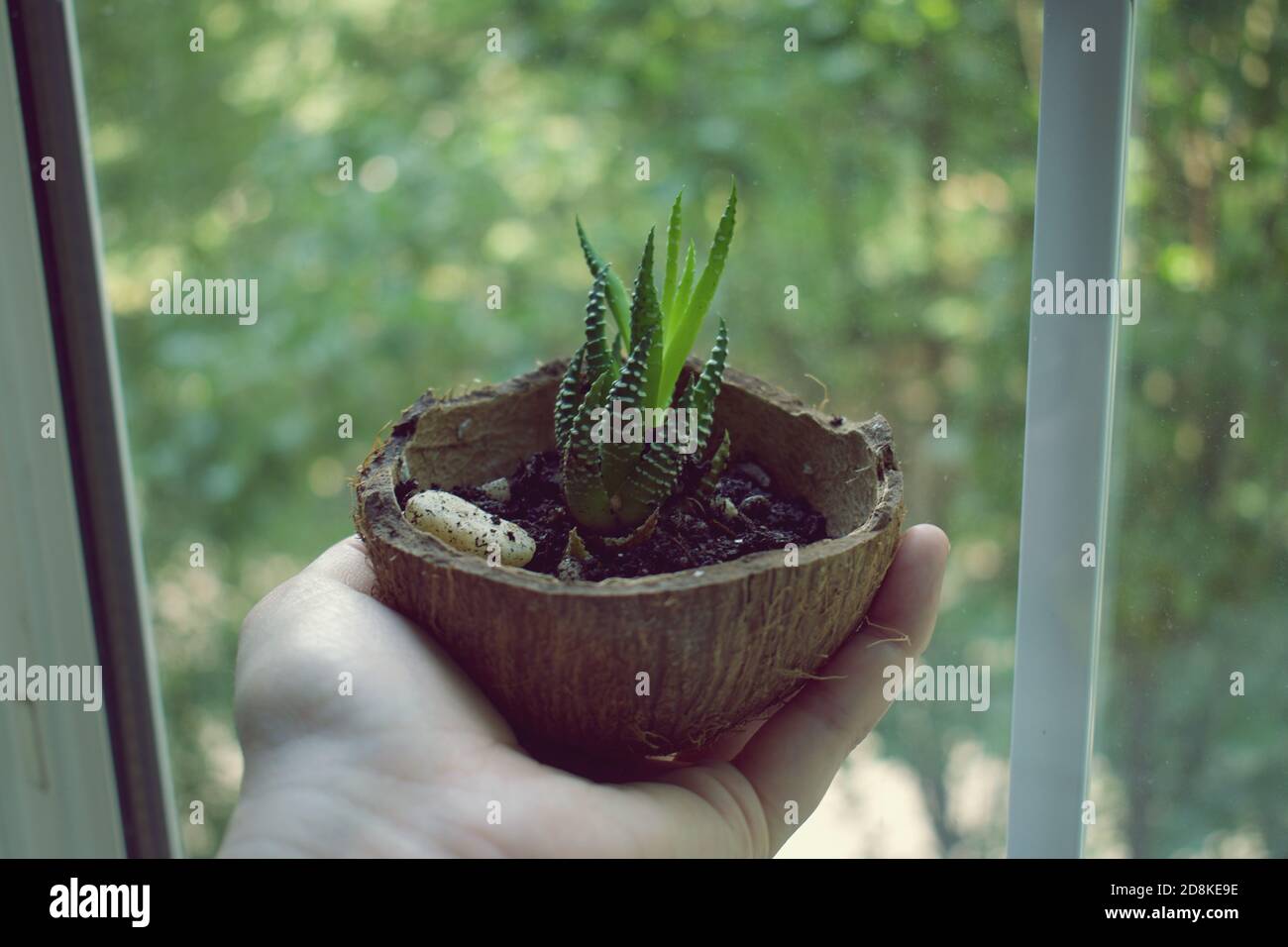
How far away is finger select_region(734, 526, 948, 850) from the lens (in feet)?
2.29

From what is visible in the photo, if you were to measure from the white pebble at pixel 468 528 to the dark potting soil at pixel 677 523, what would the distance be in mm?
20

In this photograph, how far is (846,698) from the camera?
2.33 ft

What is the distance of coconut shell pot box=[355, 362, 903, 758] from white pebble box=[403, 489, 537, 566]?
19mm

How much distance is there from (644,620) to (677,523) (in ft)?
0.46

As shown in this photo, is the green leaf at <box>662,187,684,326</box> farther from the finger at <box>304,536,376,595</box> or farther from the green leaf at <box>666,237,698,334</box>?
the finger at <box>304,536,376,595</box>

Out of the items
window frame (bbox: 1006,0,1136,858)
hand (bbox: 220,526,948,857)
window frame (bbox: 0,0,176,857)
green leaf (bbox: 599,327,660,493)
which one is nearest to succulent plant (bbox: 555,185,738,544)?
green leaf (bbox: 599,327,660,493)

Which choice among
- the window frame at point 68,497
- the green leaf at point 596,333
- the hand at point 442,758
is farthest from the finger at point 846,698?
the window frame at point 68,497

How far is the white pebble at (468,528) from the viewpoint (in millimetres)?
646

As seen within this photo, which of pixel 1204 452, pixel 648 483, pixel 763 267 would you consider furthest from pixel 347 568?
pixel 1204 452

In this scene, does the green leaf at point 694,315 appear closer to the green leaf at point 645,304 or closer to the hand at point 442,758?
the green leaf at point 645,304

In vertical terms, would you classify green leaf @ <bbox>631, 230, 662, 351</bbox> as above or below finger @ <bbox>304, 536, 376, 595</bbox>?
above
